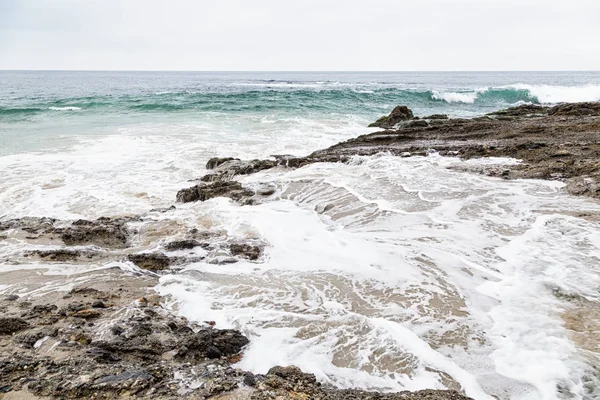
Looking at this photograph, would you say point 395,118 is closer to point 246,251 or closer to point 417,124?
point 417,124

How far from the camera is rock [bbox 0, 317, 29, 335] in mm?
3324

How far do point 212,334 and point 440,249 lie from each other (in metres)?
3.22

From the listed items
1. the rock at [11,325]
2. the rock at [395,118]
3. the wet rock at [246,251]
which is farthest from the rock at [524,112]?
the rock at [11,325]

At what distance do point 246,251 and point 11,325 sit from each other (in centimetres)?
261

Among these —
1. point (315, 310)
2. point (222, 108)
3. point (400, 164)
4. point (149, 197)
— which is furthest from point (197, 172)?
point (222, 108)

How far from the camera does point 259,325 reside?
3.62 meters

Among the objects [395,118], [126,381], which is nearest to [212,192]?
[126,381]

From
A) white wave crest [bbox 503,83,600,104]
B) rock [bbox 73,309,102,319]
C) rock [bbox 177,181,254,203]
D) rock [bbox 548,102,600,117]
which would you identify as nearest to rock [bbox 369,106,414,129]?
rock [bbox 548,102,600,117]

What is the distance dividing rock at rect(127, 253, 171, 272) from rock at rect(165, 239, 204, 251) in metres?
0.20

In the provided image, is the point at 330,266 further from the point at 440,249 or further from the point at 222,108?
the point at 222,108

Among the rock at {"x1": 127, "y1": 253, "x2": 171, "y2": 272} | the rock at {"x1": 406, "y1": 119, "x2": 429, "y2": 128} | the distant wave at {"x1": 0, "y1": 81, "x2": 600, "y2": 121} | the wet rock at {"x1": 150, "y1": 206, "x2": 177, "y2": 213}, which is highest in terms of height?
the distant wave at {"x1": 0, "y1": 81, "x2": 600, "y2": 121}

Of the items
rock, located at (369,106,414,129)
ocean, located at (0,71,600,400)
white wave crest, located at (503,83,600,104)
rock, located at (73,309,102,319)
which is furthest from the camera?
white wave crest, located at (503,83,600,104)

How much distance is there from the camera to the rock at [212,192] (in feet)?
25.2

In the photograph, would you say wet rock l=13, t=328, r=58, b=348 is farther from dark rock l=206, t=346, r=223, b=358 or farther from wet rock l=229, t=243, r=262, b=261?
wet rock l=229, t=243, r=262, b=261
